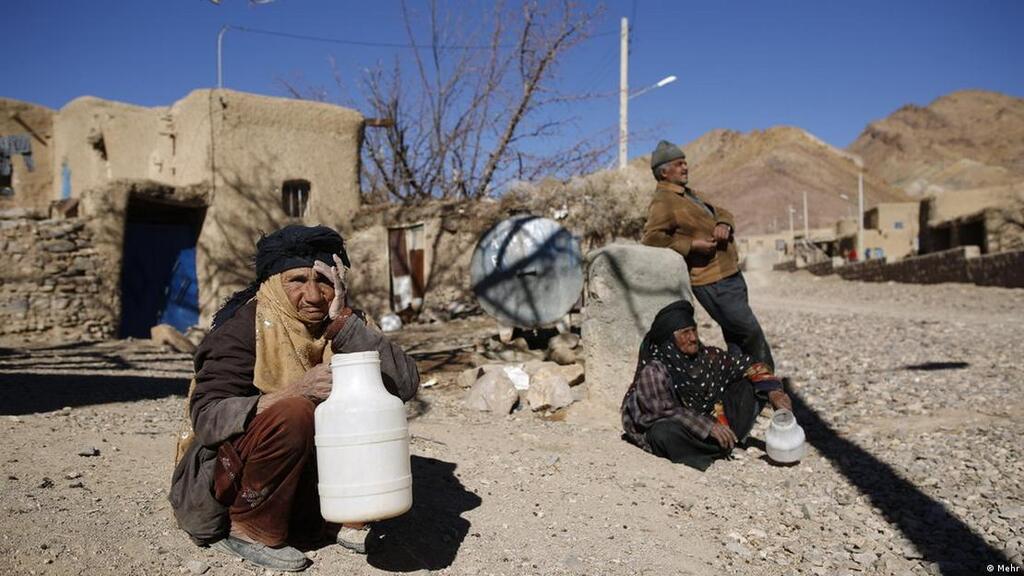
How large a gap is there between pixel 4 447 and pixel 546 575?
93.2 inches

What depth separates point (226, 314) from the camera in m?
2.62

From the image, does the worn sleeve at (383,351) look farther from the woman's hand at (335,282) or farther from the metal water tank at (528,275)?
the metal water tank at (528,275)

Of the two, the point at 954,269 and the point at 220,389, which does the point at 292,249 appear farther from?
the point at 954,269

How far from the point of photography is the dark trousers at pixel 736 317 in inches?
187

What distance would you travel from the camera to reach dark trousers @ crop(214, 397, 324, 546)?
2.35 meters

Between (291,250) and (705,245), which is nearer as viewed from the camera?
(291,250)

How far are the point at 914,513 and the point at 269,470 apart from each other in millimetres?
2697

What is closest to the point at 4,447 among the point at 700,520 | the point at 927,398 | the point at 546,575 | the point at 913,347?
the point at 546,575

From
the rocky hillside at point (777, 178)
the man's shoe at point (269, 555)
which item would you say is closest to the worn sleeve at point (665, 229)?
the man's shoe at point (269, 555)

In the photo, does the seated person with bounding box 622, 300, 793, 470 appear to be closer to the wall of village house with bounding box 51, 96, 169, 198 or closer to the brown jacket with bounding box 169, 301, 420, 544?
the brown jacket with bounding box 169, 301, 420, 544

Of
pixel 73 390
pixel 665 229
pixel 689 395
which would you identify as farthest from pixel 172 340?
pixel 689 395

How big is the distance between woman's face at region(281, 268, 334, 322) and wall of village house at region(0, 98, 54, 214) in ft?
45.1

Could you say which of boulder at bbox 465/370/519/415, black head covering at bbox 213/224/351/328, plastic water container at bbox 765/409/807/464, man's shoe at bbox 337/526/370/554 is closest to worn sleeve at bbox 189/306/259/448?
black head covering at bbox 213/224/351/328

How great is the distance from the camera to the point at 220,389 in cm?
244
